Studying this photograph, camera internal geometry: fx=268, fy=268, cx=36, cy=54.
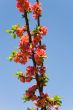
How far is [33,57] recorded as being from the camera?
61.1ft

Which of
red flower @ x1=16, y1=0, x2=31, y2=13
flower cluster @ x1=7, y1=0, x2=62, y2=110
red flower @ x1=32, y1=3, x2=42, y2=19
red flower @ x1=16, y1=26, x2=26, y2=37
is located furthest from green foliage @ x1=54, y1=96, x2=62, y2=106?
red flower @ x1=16, y1=0, x2=31, y2=13

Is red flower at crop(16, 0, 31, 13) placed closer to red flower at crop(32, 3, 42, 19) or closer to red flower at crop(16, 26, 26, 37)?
red flower at crop(32, 3, 42, 19)

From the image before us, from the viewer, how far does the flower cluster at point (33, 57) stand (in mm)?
18547

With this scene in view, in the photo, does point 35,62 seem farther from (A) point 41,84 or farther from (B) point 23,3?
(B) point 23,3

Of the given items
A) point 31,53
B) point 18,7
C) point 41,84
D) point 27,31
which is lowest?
point 41,84

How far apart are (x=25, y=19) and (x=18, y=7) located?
115cm

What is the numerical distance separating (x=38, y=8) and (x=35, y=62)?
4.23 metres

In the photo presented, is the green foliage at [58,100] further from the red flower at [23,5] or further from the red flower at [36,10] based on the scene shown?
the red flower at [23,5]

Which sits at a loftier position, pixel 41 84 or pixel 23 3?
pixel 23 3

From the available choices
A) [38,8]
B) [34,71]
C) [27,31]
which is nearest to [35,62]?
[34,71]

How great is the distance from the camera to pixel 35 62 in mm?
18672

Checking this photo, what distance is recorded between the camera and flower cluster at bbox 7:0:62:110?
18.5 meters

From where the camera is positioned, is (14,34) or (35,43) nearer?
(35,43)

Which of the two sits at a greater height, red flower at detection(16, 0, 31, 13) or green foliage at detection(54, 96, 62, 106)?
red flower at detection(16, 0, 31, 13)
